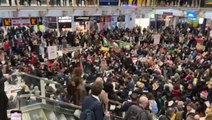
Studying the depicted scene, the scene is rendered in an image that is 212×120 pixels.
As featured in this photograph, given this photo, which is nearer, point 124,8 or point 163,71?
point 163,71

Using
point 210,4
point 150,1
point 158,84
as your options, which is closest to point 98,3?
point 150,1

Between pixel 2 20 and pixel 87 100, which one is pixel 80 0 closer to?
pixel 2 20

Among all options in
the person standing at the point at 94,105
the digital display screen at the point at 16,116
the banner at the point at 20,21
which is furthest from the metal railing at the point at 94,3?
the person standing at the point at 94,105

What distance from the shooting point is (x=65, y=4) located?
2495 cm

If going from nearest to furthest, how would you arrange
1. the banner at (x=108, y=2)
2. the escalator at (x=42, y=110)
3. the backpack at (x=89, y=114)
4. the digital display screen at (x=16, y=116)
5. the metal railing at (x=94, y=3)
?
the backpack at (x=89, y=114), the digital display screen at (x=16, y=116), the escalator at (x=42, y=110), the metal railing at (x=94, y=3), the banner at (x=108, y=2)

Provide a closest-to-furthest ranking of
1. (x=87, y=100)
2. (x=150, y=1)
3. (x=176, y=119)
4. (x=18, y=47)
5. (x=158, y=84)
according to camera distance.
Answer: (x=87, y=100) → (x=176, y=119) → (x=158, y=84) → (x=18, y=47) → (x=150, y=1)

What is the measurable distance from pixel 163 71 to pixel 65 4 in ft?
37.8

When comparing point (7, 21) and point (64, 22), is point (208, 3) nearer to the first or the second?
point (64, 22)

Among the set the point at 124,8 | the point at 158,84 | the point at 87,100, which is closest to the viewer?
the point at 87,100

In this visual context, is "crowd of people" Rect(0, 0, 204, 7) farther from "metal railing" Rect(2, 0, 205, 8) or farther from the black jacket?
the black jacket

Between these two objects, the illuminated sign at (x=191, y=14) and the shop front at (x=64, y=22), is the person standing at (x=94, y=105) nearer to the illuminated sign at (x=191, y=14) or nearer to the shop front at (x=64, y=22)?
the shop front at (x=64, y=22)

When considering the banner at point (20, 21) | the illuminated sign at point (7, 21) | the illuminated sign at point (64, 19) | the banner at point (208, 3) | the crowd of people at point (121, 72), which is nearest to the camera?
the crowd of people at point (121, 72)

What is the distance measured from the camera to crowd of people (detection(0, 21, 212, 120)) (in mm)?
6922

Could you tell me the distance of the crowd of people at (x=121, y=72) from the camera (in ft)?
22.7
